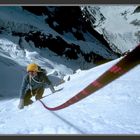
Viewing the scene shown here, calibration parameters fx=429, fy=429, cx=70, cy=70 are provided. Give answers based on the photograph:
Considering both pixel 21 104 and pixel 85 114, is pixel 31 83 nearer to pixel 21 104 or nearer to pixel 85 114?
pixel 21 104

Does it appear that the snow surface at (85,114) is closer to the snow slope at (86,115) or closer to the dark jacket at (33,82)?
the snow slope at (86,115)

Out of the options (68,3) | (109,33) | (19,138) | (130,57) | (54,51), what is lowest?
(19,138)

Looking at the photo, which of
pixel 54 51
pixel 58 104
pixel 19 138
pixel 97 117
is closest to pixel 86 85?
pixel 58 104

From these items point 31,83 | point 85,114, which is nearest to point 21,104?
point 31,83

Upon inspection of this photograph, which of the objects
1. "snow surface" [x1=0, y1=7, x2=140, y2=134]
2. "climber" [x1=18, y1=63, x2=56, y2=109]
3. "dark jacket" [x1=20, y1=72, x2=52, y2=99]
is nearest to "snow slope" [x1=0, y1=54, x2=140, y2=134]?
"snow surface" [x1=0, y1=7, x2=140, y2=134]

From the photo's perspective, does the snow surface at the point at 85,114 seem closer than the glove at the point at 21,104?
Yes

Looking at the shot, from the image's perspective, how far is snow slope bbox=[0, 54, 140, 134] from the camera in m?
5.65

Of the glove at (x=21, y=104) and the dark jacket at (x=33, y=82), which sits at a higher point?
the dark jacket at (x=33, y=82)

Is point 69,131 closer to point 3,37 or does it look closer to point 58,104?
point 58,104

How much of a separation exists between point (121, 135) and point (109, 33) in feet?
11.9

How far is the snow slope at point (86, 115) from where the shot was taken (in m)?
5.65

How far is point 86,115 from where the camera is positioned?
594 cm

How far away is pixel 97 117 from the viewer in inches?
231

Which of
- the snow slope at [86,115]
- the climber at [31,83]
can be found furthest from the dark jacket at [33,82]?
the snow slope at [86,115]
